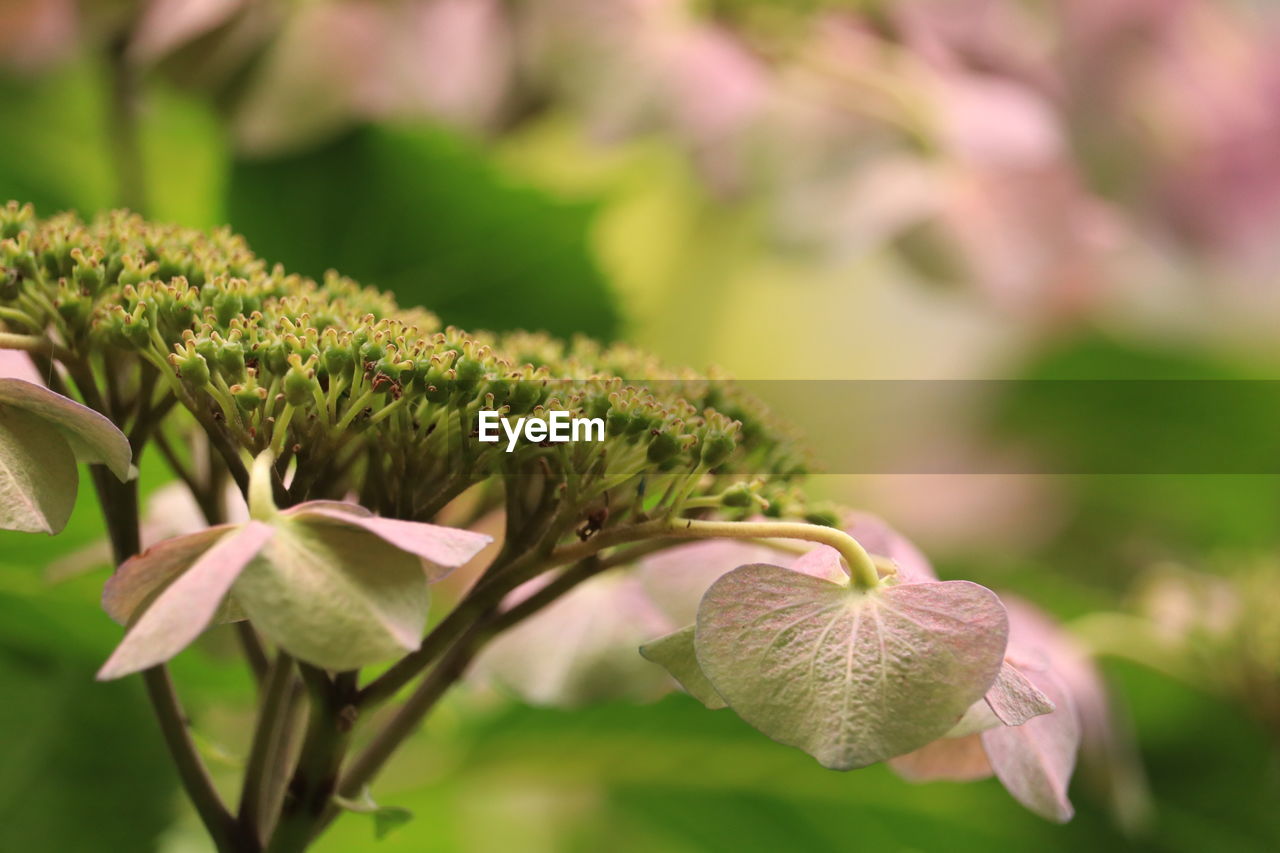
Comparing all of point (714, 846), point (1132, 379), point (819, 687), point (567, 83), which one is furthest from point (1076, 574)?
point (819, 687)

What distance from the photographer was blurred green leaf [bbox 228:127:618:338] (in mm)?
457

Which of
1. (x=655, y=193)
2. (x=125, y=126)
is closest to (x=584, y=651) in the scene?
(x=125, y=126)

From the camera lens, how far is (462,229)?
1.57 ft

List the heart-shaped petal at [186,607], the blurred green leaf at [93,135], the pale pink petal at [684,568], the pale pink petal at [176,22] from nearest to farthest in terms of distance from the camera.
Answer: the heart-shaped petal at [186,607]
the pale pink petal at [684,568]
the pale pink petal at [176,22]
the blurred green leaf at [93,135]

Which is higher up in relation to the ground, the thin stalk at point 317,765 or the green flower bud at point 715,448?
the green flower bud at point 715,448

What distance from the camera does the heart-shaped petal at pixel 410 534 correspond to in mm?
162

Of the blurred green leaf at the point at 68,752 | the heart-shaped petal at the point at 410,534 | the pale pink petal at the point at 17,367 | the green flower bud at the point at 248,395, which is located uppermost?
the green flower bud at the point at 248,395

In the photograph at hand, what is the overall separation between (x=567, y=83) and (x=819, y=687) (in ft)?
1.16

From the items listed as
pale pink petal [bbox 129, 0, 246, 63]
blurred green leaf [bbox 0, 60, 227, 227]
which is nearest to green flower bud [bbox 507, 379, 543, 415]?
pale pink petal [bbox 129, 0, 246, 63]

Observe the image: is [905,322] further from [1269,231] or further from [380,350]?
[380,350]

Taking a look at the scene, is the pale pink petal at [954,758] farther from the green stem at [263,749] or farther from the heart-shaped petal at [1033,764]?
the green stem at [263,749]

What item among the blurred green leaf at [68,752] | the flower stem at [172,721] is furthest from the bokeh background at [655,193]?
the flower stem at [172,721]

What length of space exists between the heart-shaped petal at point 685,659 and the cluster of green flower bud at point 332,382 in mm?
23

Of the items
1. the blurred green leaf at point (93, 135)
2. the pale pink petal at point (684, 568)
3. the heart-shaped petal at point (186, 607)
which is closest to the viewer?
the heart-shaped petal at point (186, 607)
